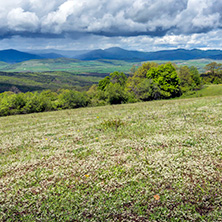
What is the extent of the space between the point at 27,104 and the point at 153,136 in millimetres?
56777

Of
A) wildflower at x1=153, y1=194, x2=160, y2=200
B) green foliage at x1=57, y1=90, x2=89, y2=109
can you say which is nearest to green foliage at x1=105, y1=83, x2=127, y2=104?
green foliage at x1=57, y1=90, x2=89, y2=109

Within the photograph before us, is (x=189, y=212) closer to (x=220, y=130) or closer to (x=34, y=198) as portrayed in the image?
(x=34, y=198)

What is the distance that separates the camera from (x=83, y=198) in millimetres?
7168

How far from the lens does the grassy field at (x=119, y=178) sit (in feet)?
21.1

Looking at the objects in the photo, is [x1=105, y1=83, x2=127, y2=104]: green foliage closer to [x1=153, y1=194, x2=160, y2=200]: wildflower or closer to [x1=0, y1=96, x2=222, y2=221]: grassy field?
[x1=0, y1=96, x2=222, y2=221]: grassy field

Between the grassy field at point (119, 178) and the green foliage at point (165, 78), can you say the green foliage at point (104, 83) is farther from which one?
the grassy field at point (119, 178)

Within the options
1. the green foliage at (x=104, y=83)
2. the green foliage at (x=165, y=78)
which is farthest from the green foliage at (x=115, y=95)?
the green foliage at (x=104, y=83)

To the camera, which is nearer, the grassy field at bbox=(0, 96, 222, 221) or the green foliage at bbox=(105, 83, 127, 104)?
the grassy field at bbox=(0, 96, 222, 221)

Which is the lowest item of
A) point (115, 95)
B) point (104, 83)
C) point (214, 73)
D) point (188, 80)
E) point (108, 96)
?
point (108, 96)

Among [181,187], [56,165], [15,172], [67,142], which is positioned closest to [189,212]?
[181,187]

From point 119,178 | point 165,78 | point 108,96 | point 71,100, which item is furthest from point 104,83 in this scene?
point 119,178

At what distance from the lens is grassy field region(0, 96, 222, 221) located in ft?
21.1

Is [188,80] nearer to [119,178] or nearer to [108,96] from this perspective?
[108,96]

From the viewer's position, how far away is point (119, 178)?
27.0 feet
